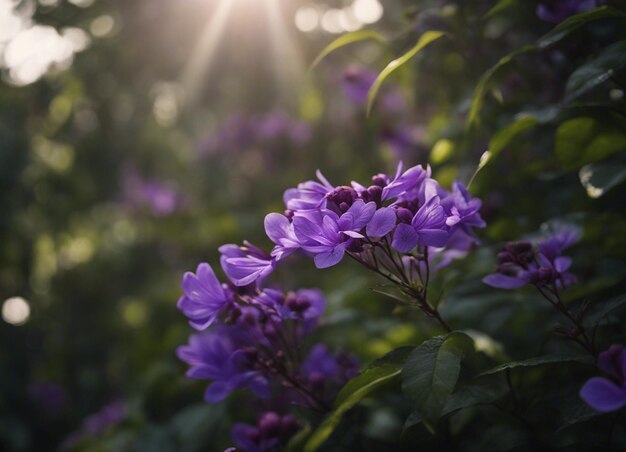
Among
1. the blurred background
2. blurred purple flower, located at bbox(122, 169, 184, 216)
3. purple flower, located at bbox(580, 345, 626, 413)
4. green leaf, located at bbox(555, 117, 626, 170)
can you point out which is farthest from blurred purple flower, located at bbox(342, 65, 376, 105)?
blurred purple flower, located at bbox(122, 169, 184, 216)

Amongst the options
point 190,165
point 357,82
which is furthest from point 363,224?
point 190,165

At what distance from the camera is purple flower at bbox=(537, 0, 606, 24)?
1.21 meters

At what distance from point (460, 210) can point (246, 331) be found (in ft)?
1.67

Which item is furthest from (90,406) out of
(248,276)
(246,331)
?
(248,276)

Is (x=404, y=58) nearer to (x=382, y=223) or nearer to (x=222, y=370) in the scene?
(x=382, y=223)

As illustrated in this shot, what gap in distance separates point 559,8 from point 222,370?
3.35 feet

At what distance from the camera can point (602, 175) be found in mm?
1117

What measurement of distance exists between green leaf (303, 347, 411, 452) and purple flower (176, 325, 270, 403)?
25 cm

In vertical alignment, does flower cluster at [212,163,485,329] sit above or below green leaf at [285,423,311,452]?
above

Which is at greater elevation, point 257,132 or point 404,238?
point 257,132

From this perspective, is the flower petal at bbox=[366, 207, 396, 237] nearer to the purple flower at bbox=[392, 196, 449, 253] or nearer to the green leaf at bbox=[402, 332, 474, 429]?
the purple flower at bbox=[392, 196, 449, 253]

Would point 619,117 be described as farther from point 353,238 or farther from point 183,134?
point 183,134

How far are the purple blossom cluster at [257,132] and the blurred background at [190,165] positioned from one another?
0.01 metres

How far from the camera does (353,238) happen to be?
36.8 inches
